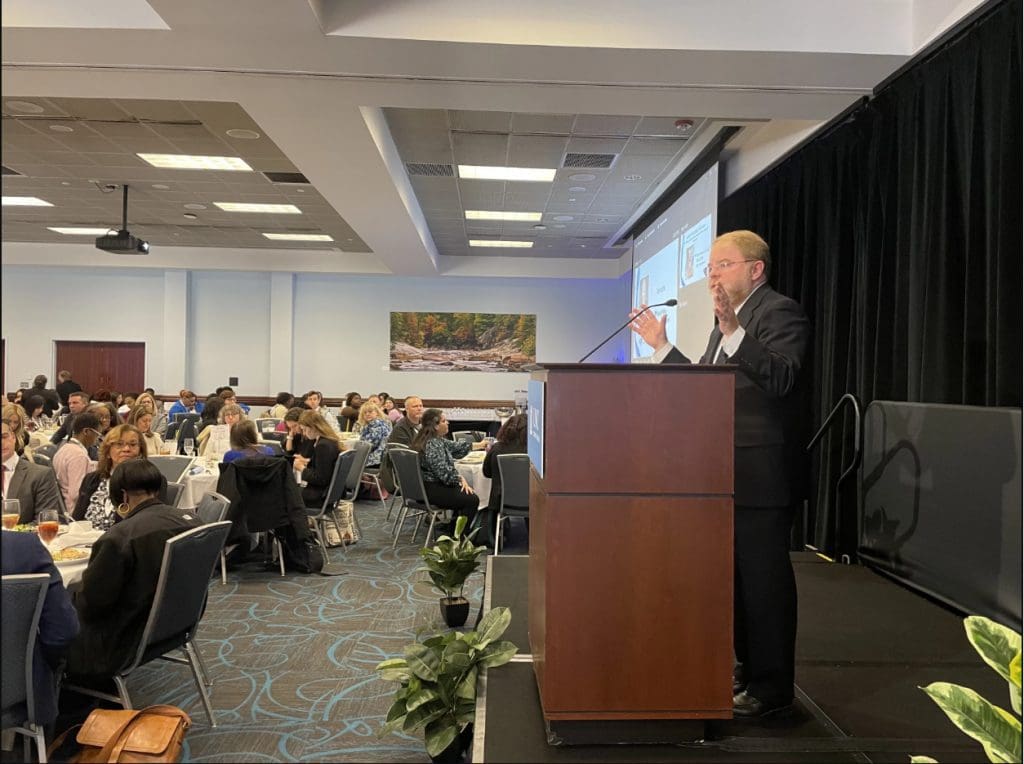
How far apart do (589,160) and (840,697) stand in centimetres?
611

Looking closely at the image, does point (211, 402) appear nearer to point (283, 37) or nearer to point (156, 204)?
point (156, 204)

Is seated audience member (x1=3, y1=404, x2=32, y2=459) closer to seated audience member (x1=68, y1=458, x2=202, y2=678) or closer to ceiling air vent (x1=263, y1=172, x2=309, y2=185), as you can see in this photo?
seated audience member (x1=68, y1=458, x2=202, y2=678)

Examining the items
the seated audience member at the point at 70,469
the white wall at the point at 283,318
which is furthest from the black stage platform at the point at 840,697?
the white wall at the point at 283,318

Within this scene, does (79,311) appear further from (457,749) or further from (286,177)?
(457,749)

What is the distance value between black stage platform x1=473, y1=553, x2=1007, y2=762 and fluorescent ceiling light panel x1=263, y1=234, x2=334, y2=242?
9.47 m

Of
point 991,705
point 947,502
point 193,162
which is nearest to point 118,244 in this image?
point 193,162

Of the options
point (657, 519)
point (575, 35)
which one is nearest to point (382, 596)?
point (657, 519)

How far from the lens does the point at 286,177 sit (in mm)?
8398

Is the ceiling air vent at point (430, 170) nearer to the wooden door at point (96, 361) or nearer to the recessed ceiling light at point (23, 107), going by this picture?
the recessed ceiling light at point (23, 107)

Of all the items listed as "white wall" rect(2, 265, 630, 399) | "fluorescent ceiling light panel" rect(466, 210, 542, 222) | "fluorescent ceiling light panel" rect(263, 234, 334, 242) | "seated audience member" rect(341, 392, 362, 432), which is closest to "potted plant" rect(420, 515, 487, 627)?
"seated audience member" rect(341, 392, 362, 432)

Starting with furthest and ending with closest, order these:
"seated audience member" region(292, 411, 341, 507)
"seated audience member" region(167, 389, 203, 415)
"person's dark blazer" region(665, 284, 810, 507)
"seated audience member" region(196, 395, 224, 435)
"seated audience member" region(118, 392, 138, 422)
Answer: "seated audience member" region(167, 389, 203, 415) < "seated audience member" region(118, 392, 138, 422) < "seated audience member" region(196, 395, 224, 435) < "seated audience member" region(292, 411, 341, 507) < "person's dark blazer" region(665, 284, 810, 507)

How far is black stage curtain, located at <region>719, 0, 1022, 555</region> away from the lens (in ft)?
11.7

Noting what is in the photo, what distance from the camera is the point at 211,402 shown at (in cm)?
865

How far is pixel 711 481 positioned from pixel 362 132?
15.1 feet
